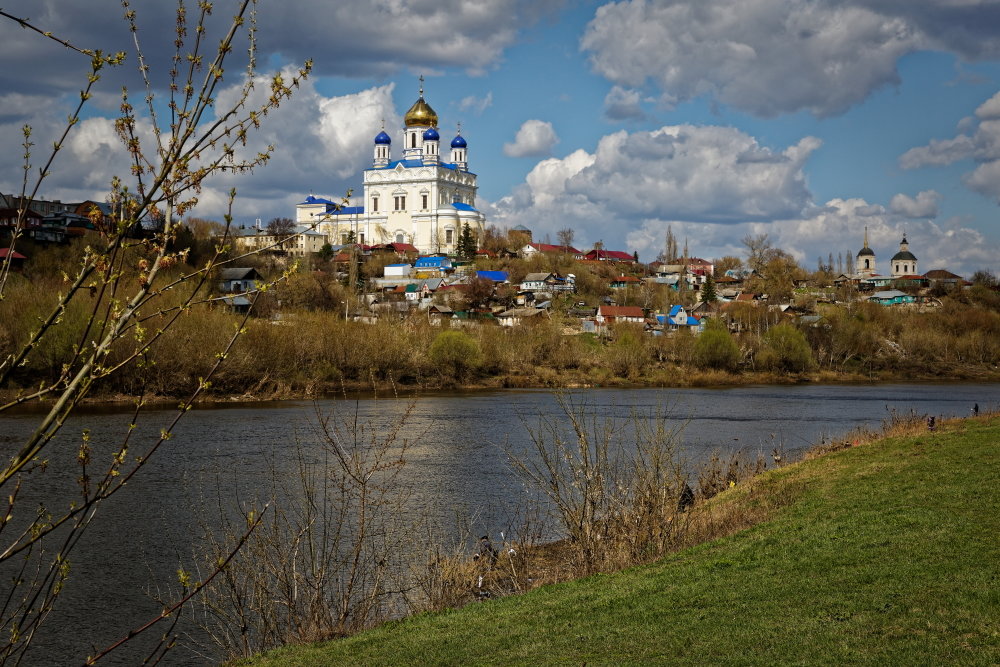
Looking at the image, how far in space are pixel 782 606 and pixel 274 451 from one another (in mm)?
20198

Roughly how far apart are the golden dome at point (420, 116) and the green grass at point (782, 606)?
116504mm

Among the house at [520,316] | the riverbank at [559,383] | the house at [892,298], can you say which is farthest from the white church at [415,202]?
the riverbank at [559,383]

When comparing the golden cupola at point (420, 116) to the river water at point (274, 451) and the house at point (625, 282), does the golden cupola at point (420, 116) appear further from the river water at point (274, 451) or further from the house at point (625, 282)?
the river water at point (274, 451)

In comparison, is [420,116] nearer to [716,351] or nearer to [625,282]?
[625,282]

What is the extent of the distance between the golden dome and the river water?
7872 centimetres

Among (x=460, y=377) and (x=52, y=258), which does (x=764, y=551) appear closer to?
(x=460, y=377)

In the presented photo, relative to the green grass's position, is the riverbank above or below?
below

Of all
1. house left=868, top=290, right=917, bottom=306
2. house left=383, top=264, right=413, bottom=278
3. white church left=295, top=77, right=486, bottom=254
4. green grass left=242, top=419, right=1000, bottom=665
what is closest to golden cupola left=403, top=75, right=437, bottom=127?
white church left=295, top=77, right=486, bottom=254

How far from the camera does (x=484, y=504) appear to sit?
62.0 feet

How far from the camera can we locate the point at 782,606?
28.2 feet

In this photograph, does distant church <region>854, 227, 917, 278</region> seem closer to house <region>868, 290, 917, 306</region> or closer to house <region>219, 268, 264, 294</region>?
house <region>868, 290, 917, 306</region>

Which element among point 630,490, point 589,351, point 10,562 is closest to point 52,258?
point 589,351

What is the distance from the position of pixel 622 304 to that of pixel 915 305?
3272 cm

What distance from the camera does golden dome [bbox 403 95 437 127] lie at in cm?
12419
